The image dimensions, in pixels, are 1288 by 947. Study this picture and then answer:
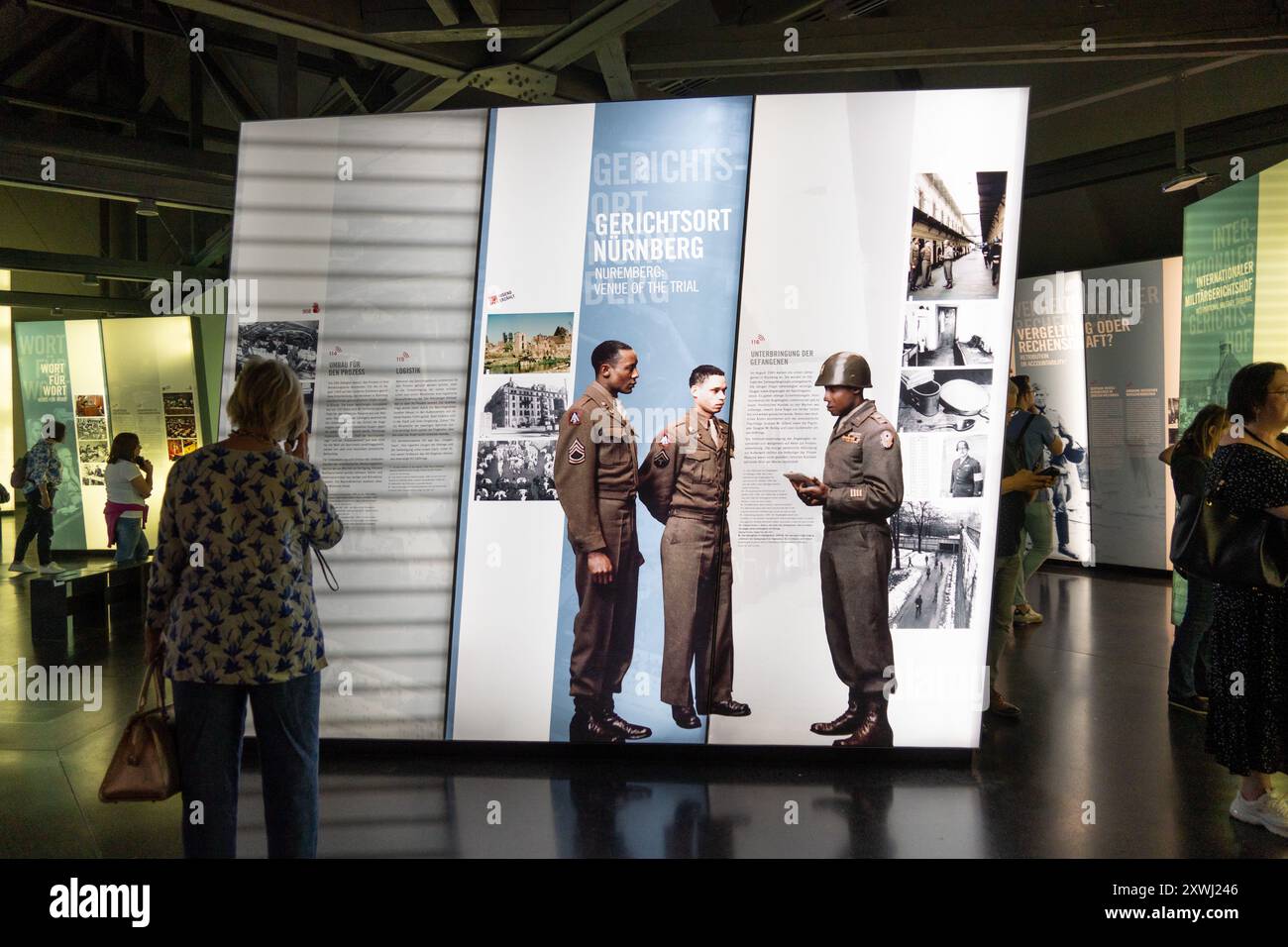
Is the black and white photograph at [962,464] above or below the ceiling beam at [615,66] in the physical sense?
below

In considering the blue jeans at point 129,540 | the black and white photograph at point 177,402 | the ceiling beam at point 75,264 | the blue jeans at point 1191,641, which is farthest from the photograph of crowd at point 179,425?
the blue jeans at point 1191,641

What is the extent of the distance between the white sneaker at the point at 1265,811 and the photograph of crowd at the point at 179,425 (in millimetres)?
11295

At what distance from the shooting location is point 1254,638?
10.6 feet

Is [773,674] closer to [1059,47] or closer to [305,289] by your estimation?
[305,289]

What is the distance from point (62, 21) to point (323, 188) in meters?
6.56

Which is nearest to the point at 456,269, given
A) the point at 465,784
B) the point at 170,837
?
the point at 465,784

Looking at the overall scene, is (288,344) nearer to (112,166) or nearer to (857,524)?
(857,524)

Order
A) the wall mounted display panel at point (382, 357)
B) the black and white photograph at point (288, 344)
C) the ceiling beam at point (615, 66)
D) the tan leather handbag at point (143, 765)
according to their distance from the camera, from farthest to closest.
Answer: the ceiling beam at point (615, 66), the black and white photograph at point (288, 344), the wall mounted display panel at point (382, 357), the tan leather handbag at point (143, 765)

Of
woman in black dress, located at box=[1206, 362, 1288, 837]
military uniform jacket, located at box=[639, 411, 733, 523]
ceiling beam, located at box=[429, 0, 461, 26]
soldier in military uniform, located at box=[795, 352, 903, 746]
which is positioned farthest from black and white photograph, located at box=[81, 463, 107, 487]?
woman in black dress, located at box=[1206, 362, 1288, 837]

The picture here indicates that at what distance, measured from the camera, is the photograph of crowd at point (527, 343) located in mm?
3928

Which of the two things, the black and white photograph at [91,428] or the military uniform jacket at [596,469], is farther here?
the black and white photograph at [91,428]

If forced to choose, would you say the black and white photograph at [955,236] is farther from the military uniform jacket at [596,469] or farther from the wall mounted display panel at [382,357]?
the wall mounted display panel at [382,357]

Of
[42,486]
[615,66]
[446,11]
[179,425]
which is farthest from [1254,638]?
[179,425]
